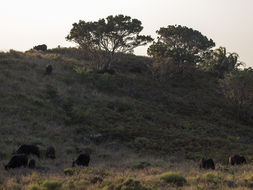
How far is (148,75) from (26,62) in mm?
19287

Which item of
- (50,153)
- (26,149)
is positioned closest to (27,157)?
(26,149)

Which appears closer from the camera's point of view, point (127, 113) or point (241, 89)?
point (127, 113)

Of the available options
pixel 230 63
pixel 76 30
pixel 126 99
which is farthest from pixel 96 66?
pixel 230 63

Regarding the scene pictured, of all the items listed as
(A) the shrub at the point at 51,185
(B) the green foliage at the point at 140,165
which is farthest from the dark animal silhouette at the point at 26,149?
(A) the shrub at the point at 51,185

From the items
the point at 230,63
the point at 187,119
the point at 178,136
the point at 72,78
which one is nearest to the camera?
the point at 178,136

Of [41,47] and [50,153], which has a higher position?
[41,47]

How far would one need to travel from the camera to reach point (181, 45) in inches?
2397

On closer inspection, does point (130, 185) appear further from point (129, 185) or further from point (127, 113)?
point (127, 113)

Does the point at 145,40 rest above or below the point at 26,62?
above

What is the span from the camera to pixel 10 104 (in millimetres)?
30484

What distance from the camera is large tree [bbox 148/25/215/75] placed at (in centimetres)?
5500

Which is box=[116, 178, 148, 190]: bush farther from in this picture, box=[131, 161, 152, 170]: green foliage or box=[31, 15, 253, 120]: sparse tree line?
box=[31, 15, 253, 120]: sparse tree line

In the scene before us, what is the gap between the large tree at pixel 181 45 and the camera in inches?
2165

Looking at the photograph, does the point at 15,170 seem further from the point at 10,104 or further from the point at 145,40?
the point at 145,40
